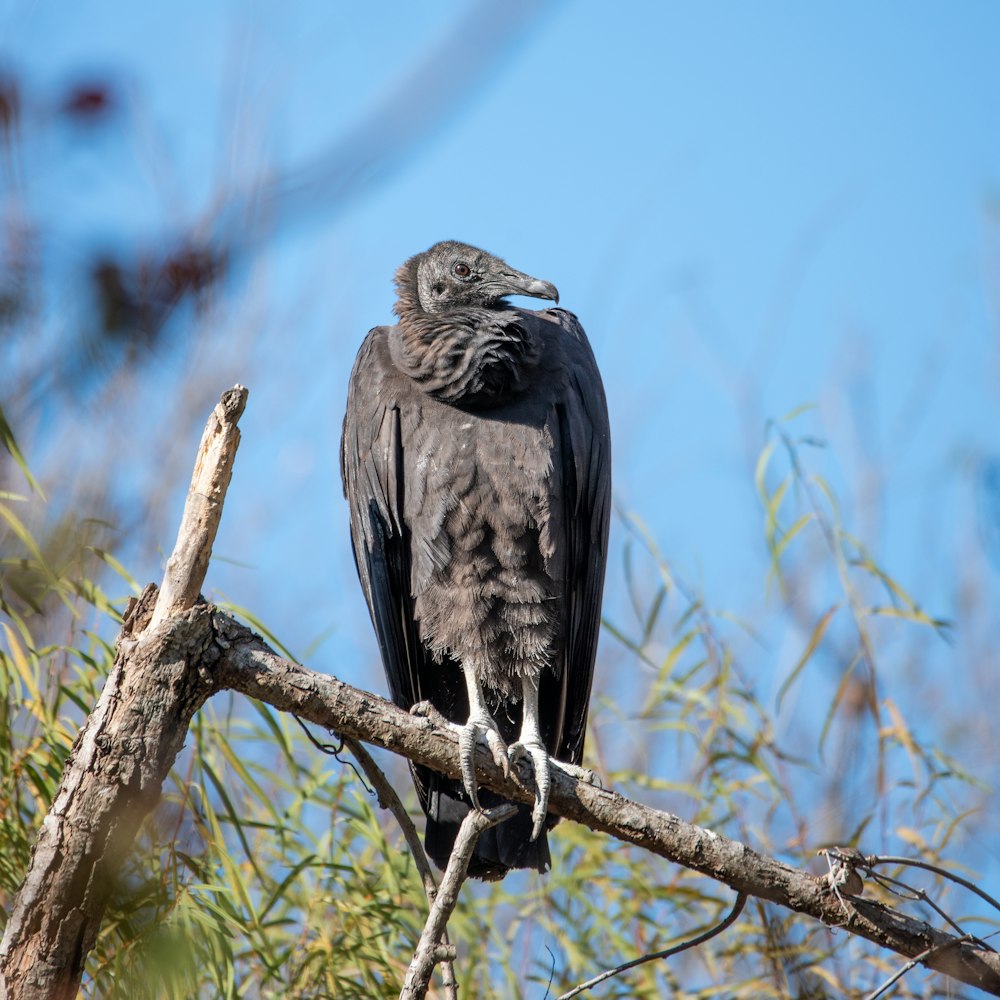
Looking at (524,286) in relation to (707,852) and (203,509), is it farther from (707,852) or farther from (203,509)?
(707,852)

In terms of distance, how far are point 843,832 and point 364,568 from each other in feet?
8.90

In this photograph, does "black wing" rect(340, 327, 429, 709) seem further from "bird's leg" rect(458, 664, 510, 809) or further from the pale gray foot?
the pale gray foot

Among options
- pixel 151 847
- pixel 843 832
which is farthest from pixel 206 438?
pixel 843 832

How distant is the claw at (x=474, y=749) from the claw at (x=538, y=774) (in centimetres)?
5

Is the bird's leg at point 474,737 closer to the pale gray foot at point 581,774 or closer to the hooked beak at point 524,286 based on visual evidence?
the pale gray foot at point 581,774

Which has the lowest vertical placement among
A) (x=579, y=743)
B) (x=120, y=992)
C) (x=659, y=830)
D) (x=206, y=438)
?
(x=120, y=992)

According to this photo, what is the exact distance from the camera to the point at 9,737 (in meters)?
3.42

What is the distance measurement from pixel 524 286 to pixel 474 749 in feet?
5.51

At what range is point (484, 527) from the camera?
3.70 meters

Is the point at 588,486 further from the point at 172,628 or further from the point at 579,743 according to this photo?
the point at 172,628

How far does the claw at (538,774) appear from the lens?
10.3ft

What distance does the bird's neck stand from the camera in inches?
148

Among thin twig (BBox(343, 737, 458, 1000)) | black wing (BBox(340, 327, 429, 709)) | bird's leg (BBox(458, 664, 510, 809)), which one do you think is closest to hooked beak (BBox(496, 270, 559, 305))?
black wing (BBox(340, 327, 429, 709))

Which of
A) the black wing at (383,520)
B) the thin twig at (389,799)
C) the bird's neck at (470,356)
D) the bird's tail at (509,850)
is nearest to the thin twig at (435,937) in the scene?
the thin twig at (389,799)
